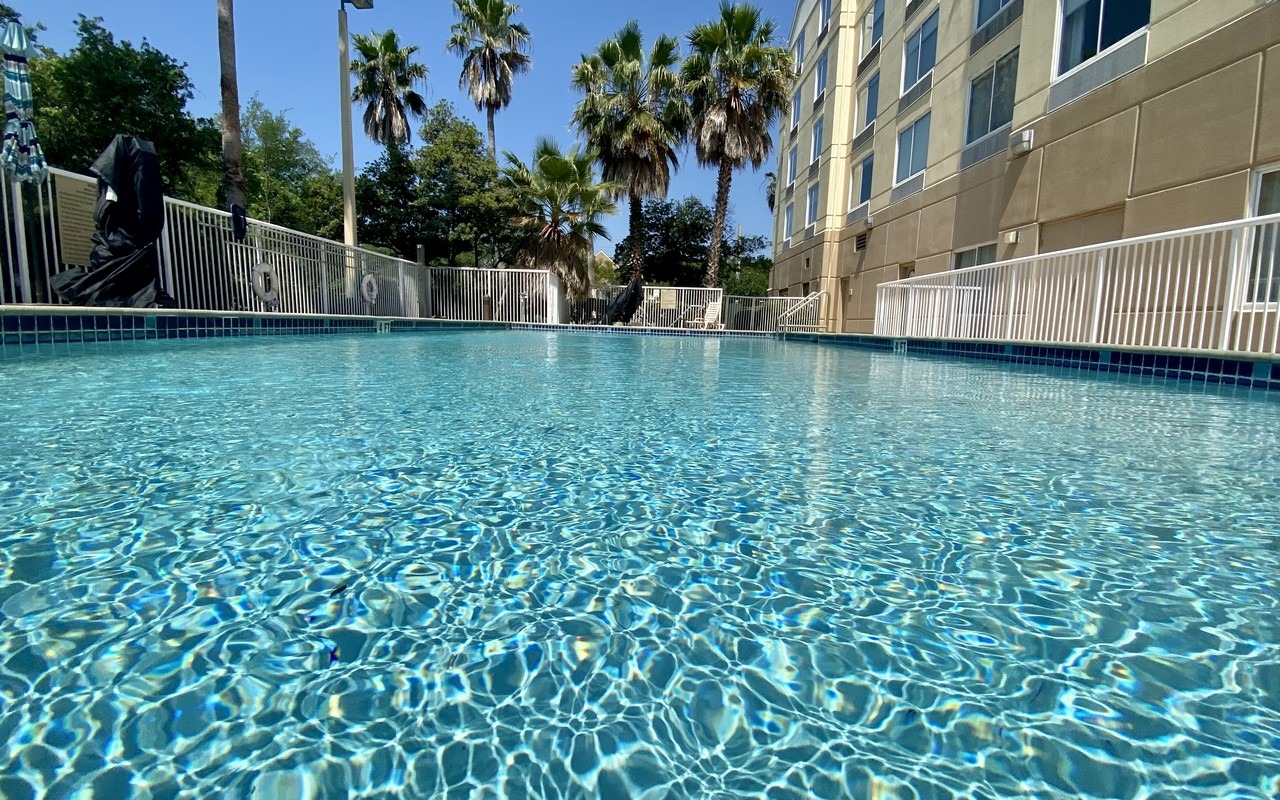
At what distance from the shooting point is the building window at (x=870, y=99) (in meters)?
16.6

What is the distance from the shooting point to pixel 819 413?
12.7 ft

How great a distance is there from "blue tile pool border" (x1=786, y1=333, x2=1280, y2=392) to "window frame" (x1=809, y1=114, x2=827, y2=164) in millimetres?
12272

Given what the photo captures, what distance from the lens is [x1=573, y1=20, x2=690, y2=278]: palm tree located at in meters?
18.0

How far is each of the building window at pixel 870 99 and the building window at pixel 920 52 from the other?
4.61 feet

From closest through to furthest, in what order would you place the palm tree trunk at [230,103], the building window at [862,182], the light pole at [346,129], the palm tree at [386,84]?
the palm tree trunk at [230,103]
the light pole at [346,129]
the building window at [862,182]
the palm tree at [386,84]

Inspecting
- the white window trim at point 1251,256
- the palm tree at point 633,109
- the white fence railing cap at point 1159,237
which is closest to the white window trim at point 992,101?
the white fence railing cap at point 1159,237

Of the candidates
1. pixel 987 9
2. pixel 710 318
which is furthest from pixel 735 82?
pixel 987 9

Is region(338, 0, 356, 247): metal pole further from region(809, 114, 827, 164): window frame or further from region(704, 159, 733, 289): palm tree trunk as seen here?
region(809, 114, 827, 164): window frame

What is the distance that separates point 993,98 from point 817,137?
971 centimetres

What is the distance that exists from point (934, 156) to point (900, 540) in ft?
45.9

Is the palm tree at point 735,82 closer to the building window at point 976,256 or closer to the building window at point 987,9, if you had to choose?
the building window at point 987,9

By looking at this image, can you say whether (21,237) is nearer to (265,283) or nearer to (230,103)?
(265,283)

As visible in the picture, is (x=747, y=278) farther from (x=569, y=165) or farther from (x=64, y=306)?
(x=64, y=306)

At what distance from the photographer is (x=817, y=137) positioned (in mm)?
20703
